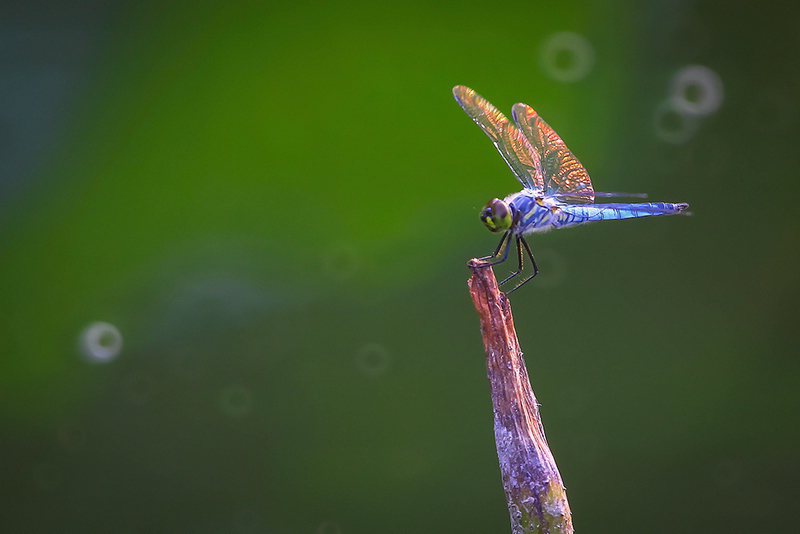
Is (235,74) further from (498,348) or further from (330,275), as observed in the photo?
(498,348)

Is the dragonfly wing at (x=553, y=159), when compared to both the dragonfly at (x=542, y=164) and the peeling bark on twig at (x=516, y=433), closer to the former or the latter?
the dragonfly at (x=542, y=164)

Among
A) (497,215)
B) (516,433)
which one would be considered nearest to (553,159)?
(497,215)

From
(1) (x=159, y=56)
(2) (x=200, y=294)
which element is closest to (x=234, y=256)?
(2) (x=200, y=294)

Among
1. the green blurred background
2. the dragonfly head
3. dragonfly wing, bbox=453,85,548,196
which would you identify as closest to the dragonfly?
dragonfly wing, bbox=453,85,548,196

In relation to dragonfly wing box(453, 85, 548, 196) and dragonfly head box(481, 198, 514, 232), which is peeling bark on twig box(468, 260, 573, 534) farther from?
dragonfly wing box(453, 85, 548, 196)

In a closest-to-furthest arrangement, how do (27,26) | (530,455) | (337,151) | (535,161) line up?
1. (530,455)
2. (535,161)
3. (27,26)
4. (337,151)

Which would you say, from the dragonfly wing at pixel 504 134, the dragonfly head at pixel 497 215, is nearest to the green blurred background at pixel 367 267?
the dragonfly wing at pixel 504 134
